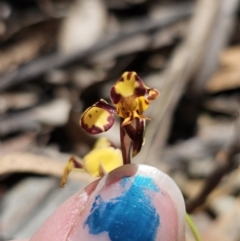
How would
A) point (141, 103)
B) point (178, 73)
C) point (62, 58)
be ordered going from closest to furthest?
point (141, 103)
point (178, 73)
point (62, 58)

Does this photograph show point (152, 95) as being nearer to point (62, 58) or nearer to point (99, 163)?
point (99, 163)

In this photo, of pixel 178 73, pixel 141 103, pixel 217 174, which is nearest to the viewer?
pixel 141 103

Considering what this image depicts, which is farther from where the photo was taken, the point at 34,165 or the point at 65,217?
the point at 34,165

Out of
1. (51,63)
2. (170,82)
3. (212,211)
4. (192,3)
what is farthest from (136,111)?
(192,3)

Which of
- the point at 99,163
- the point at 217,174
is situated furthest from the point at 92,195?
the point at 217,174

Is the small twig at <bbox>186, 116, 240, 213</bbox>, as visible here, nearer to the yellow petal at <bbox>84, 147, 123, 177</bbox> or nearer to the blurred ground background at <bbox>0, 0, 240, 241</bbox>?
the blurred ground background at <bbox>0, 0, 240, 241</bbox>

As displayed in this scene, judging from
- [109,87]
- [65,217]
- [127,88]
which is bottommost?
[109,87]

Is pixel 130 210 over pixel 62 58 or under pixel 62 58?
over

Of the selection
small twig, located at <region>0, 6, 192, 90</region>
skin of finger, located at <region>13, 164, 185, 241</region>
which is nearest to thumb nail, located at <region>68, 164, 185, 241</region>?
skin of finger, located at <region>13, 164, 185, 241</region>
